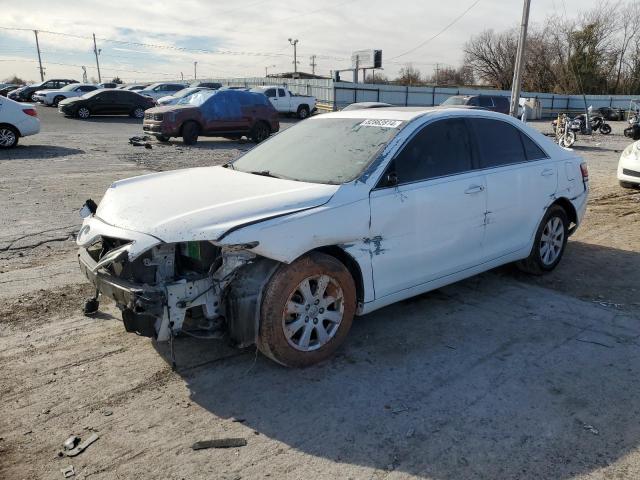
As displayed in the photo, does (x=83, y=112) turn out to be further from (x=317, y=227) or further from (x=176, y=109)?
(x=317, y=227)

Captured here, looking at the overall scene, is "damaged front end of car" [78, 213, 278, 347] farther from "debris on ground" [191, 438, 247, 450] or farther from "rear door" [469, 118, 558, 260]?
"rear door" [469, 118, 558, 260]

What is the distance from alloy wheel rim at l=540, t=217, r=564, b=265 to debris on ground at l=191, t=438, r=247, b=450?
3.83 metres

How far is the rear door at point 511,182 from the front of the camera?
481cm

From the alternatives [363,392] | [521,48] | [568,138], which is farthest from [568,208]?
[568,138]

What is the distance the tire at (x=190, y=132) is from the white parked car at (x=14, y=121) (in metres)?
4.27

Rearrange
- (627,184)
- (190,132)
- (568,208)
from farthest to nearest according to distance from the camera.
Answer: (190,132), (627,184), (568,208)

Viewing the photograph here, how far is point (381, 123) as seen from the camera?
448cm

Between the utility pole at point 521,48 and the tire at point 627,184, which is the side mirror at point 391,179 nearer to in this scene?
the tire at point 627,184

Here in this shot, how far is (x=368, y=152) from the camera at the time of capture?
4.16m

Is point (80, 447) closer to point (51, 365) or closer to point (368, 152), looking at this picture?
point (51, 365)

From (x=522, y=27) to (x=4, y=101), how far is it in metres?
15.4

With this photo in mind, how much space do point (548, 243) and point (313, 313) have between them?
309 cm

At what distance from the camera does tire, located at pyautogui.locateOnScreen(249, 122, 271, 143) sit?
1915 cm

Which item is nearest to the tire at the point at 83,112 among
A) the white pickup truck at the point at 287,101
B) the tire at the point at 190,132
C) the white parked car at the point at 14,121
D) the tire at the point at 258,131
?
the white pickup truck at the point at 287,101
